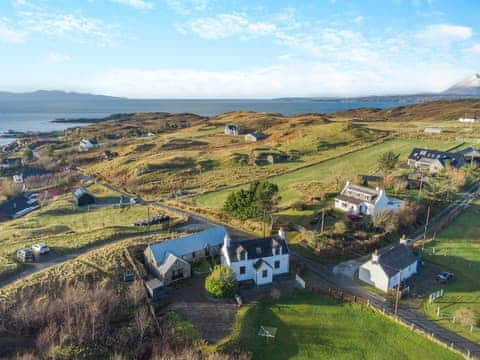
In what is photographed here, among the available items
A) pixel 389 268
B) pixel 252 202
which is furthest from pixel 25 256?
pixel 389 268

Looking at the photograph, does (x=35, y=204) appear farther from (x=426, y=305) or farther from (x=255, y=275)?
(x=426, y=305)

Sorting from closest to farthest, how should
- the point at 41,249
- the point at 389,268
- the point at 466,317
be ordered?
the point at 466,317 → the point at 389,268 → the point at 41,249

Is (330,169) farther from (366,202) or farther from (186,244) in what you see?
(186,244)

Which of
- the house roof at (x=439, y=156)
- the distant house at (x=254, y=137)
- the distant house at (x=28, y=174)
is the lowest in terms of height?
the distant house at (x=28, y=174)

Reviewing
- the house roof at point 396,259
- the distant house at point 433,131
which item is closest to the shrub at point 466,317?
the house roof at point 396,259

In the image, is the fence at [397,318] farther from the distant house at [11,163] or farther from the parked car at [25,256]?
the distant house at [11,163]

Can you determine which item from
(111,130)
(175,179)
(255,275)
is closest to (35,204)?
(175,179)
